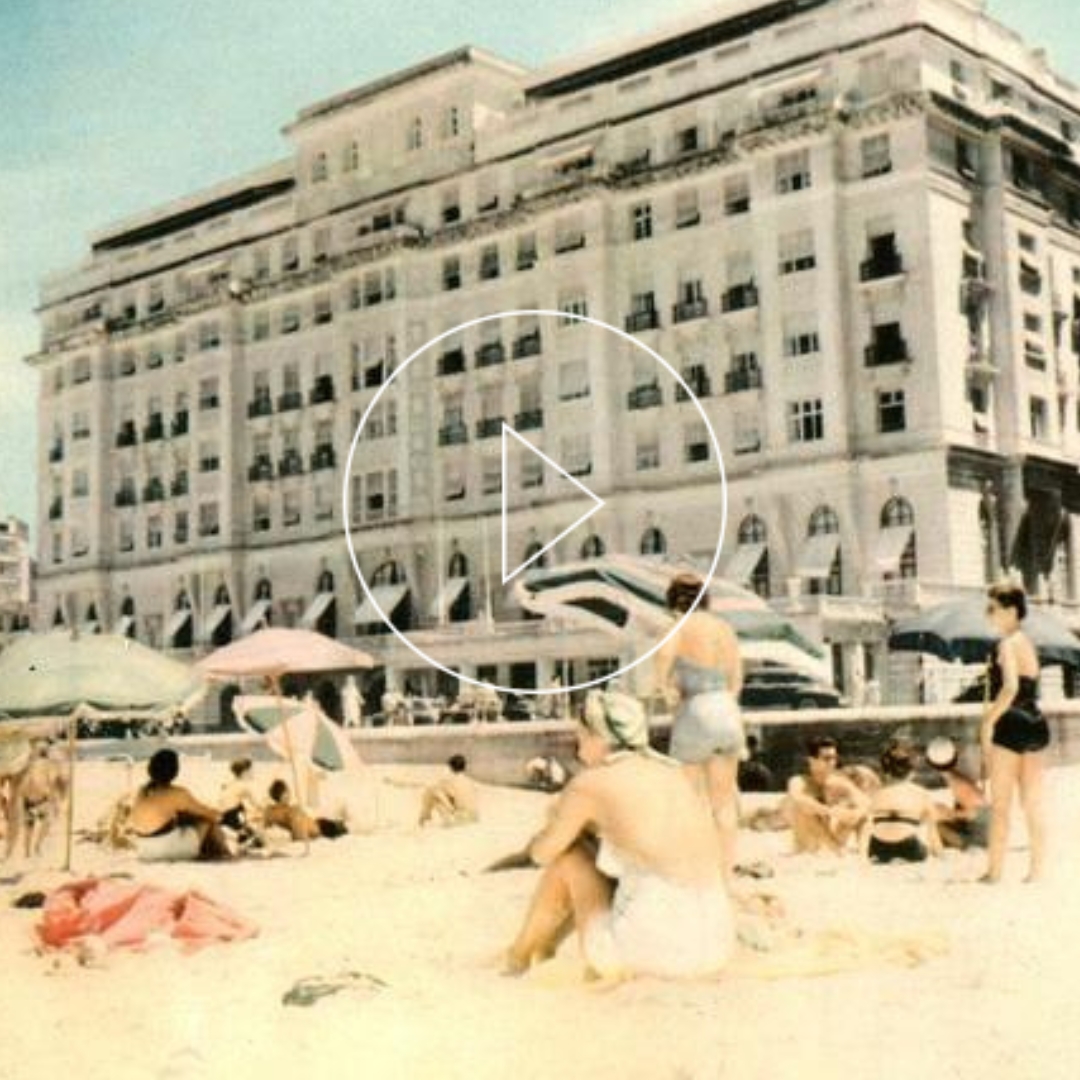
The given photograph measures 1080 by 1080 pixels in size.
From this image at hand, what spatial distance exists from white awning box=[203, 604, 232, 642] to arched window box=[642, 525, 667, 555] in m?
4.87

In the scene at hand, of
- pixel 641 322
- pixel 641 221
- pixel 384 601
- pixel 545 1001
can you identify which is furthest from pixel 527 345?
pixel 545 1001

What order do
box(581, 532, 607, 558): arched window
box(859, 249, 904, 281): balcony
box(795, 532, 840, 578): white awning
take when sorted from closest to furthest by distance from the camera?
box(581, 532, 607, 558): arched window, box(795, 532, 840, 578): white awning, box(859, 249, 904, 281): balcony

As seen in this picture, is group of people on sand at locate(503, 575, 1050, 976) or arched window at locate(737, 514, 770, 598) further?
arched window at locate(737, 514, 770, 598)

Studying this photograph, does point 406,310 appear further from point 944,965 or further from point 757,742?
point 944,965

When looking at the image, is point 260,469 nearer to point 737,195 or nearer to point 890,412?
point 737,195

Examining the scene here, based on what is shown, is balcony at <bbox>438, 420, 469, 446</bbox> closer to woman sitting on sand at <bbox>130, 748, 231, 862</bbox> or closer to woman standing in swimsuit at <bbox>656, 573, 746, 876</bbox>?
woman sitting on sand at <bbox>130, 748, 231, 862</bbox>

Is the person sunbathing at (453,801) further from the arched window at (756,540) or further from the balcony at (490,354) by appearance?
the arched window at (756,540)

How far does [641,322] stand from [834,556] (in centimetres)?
436

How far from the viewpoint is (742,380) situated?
22.1 m

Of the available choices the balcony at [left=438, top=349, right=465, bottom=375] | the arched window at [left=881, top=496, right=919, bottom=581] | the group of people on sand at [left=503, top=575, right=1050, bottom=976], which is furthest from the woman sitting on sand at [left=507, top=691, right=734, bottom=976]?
the arched window at [left=881, top=496, right=919, bottom=581]

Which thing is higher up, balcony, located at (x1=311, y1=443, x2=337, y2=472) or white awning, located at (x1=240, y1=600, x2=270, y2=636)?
balcony, located at (x1=311, y1=443, x2=337, y2=472)

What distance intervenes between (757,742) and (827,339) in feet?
41.1

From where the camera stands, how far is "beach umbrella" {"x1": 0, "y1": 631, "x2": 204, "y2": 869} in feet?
33.2

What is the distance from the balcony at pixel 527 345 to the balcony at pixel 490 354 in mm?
267
